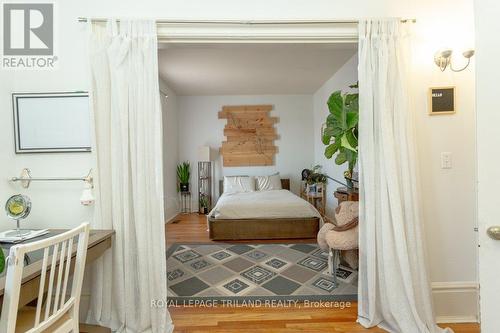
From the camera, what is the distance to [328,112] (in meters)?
4.77

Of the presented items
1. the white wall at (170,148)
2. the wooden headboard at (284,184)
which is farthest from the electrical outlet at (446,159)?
the white wall at (170,148)


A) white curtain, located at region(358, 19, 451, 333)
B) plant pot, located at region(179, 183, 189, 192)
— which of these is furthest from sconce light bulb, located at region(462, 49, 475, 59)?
plant pot, located at region(179, 183, 189, 192)

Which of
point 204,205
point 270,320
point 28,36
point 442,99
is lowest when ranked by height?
point 270,320

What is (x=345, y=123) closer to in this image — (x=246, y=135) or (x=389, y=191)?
(x=389, y=191)

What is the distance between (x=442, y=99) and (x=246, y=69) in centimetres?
290

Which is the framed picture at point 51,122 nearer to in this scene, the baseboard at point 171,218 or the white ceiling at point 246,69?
the white ceiling at point 246,69

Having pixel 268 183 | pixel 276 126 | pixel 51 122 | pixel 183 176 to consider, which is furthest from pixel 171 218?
pixel 51 122

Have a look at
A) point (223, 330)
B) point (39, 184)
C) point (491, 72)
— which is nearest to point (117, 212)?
point (39, 184)

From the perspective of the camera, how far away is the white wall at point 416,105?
173 cm

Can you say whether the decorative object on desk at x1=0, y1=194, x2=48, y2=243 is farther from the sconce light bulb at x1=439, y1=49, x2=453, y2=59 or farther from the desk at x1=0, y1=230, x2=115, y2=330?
the sconce light bulb at x1=439, y1=49, x2=453, y2=59

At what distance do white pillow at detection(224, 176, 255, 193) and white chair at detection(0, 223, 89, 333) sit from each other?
3.73 metres

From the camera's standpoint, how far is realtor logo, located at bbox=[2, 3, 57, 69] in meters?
1.72

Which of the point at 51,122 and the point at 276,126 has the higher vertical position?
the point at 276,126

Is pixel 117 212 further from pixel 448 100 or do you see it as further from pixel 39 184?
pixel 448 100
